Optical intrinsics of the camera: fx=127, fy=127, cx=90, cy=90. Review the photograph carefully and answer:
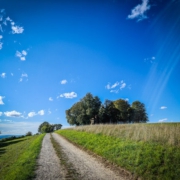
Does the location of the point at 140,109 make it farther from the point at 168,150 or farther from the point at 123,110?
the point at 168,150

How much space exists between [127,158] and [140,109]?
55.4 metres

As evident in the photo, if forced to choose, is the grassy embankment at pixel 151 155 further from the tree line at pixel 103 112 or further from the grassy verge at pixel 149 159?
the tree line at pixel 103 112

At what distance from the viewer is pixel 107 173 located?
7.10m

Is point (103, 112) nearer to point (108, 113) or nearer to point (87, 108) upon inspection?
point (108, 113)

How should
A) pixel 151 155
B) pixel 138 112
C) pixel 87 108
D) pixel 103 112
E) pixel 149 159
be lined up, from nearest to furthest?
pixel 149 159 → pixel 151 155 → pixel 87 108 → pixel 103 112 → pixel 138 112

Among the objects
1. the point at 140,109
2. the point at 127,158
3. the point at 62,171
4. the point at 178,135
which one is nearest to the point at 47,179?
the point at 62,171

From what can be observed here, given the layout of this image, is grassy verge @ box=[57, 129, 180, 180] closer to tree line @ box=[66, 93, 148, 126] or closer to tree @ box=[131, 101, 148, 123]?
tree line @ box=[66, 93, 148, 126]

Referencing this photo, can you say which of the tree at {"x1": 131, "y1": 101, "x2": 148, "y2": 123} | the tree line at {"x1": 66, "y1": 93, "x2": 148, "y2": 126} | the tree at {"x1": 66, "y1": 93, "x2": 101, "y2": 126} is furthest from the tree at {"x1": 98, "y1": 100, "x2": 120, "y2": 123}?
the tree at {"x1": 131, "y1": 101, "x2": 148, "y2": 123}

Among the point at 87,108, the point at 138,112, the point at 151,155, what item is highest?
the point at 87,108

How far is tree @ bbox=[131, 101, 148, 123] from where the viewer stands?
192 ft

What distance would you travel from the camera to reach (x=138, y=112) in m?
58.9

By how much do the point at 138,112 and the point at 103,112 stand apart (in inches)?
739

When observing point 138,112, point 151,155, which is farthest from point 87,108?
point 151,155

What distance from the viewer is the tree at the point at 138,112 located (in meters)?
58.5
